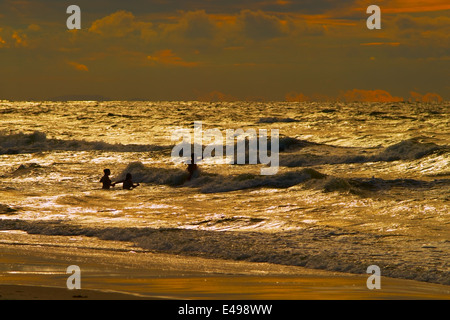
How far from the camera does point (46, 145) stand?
141ft

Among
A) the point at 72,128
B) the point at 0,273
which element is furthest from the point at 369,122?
the point at 0,273

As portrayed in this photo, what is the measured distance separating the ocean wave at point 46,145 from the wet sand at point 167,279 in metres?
29.9

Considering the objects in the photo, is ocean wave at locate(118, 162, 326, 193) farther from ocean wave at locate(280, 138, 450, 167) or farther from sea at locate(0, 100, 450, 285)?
ocean wave at locate(280, 138, 450, 167)

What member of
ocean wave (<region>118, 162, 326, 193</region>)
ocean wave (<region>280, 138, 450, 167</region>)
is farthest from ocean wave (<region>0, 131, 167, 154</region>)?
ocean wave (<region>118, 162, 326, 193</region>)

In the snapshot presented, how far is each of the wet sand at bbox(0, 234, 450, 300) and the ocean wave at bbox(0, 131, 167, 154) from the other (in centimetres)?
2989

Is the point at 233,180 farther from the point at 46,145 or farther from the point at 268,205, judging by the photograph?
the point at 46,145

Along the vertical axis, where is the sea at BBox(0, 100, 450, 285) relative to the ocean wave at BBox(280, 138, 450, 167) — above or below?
below

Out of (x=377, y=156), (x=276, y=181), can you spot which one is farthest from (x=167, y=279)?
(x=377, y=156)

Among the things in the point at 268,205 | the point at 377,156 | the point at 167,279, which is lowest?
the point at 268,205

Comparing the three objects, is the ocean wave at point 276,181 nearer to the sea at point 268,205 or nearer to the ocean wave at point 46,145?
the sea at point 268,205

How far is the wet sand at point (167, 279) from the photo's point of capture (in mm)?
7254

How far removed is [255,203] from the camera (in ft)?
59.6

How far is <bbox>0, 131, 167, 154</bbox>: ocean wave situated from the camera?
40469 mm

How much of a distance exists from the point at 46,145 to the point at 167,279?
3657 cm
